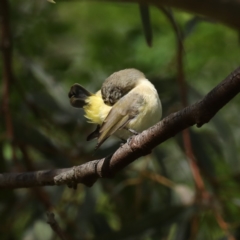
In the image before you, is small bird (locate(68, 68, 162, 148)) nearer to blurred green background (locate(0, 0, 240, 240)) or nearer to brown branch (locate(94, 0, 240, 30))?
brown branch (locate(94, 0, 240, 30))

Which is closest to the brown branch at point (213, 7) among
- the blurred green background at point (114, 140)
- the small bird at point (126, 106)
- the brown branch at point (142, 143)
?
the small bird at point (126, 106)

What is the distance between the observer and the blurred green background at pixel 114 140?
205 cm

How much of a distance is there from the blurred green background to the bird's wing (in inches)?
25.3

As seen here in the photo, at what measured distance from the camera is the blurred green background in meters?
2.05

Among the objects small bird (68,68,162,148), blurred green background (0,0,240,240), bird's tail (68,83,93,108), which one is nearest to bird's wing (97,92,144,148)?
small bird (68,68,162,148)

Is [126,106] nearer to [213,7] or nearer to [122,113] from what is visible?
[122,113]

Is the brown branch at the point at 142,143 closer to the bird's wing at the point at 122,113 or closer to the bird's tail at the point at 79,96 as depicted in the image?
the bird's wing at the point at 122,113

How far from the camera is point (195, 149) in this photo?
2.20 meters

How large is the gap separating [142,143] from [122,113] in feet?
1.04

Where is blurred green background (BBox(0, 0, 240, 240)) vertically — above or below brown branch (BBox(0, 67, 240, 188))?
below

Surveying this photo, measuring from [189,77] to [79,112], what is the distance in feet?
1.74

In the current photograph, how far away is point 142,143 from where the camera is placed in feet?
3.36

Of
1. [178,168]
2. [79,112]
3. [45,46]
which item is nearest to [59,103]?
[79,112]

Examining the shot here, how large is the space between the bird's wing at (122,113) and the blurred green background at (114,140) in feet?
2.11
